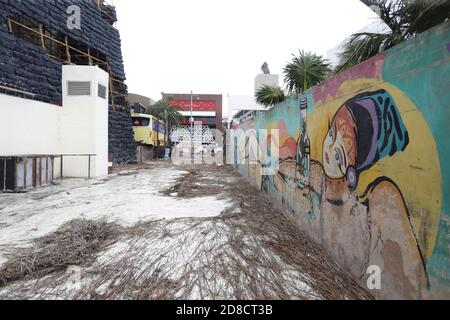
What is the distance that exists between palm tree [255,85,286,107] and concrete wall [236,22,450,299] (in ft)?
33.1

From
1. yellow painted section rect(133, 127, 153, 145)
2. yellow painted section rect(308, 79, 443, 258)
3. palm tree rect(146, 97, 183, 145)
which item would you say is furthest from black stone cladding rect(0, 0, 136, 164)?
palm tree rect(146, 97, 183, 145)

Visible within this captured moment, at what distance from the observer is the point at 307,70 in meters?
12.8

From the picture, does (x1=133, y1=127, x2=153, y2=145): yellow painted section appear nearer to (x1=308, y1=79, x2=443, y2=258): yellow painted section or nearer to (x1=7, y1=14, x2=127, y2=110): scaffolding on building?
(x1=7, y1=14, x2=127, y2=110): scaffolding on building

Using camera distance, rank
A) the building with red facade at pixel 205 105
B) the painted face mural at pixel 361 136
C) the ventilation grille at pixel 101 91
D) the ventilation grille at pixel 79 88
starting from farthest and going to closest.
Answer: the building with red facade at pixel 205 105 → the ventilation grille at pixel 101 91 → the ventilation grille at pixel 79 88 → the painted face mural at pixel 361 136

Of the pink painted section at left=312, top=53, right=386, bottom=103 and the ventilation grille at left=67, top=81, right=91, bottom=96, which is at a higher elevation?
the ventilation grille at left=67, top=81, right=91, bottom=96

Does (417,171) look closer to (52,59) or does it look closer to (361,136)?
(361,136)

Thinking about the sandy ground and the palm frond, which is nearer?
the sandy ground

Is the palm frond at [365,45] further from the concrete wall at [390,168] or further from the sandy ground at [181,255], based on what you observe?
the sandy ground at [181,255]

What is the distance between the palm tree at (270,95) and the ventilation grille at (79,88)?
769 centimetres

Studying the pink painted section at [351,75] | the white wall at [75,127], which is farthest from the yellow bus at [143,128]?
the pink painted section at [351,75]

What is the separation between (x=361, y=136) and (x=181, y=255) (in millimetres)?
2572

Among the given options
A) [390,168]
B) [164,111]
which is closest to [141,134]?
[164,111]

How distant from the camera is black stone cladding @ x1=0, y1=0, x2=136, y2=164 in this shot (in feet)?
34.9

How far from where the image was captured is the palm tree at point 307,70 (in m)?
12.8
